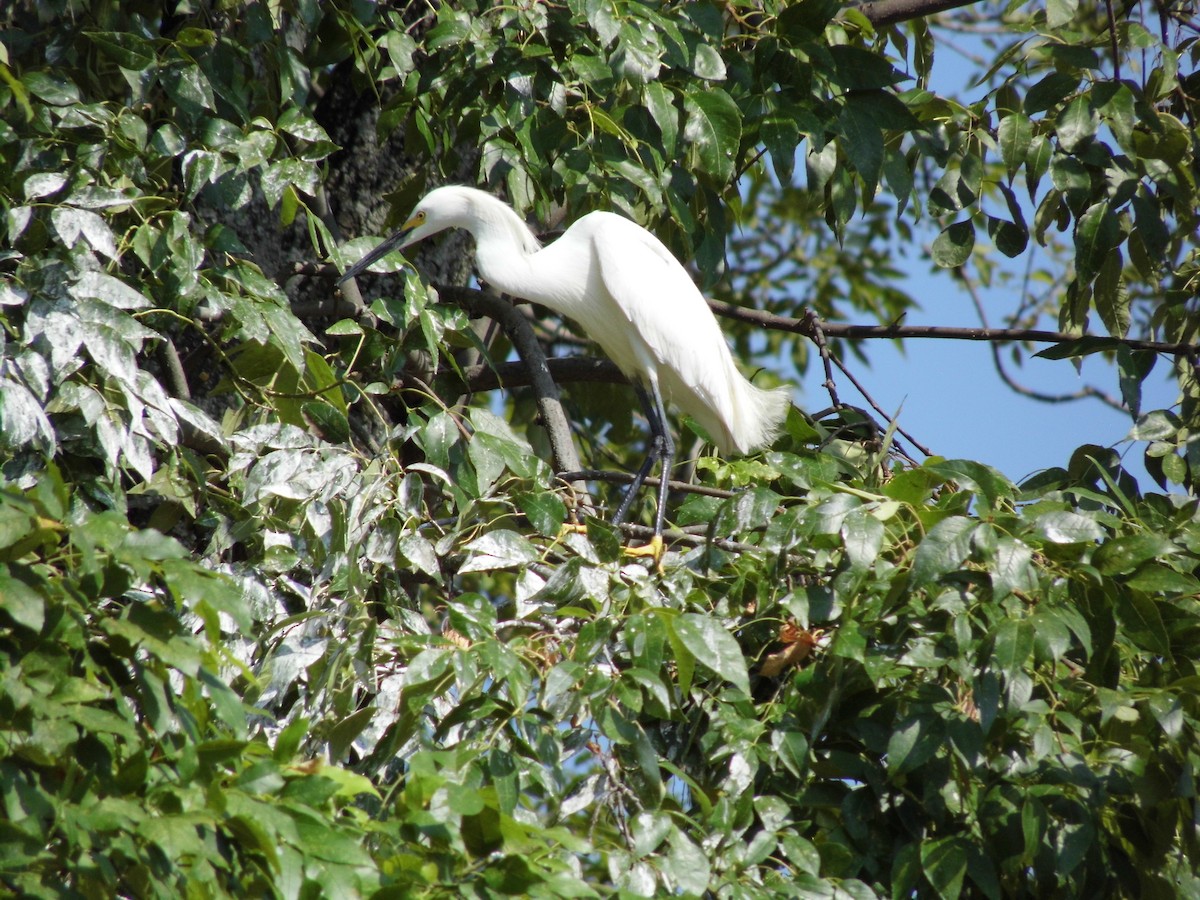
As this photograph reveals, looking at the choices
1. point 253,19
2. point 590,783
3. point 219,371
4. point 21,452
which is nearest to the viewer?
point 590,783

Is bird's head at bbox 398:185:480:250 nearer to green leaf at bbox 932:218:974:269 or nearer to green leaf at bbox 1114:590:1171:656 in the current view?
green leaf at bbox 932:218:974:269

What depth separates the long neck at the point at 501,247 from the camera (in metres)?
3.31

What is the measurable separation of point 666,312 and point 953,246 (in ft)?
2.87

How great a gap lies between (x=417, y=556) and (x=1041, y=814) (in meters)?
1.05

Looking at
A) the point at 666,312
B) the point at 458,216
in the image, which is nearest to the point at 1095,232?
the point at 666,312

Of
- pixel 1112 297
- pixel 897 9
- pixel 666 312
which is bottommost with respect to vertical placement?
pixel 666 312

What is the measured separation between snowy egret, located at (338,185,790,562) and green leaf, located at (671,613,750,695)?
1.45 metres

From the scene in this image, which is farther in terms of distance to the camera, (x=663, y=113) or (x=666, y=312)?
(x=666, y=312)

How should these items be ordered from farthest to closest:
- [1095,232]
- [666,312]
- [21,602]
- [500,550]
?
[666,312], [1095,232], [500,550], [21,602]

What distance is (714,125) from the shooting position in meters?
2.50

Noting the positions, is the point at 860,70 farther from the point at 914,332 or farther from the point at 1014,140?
the point at 914,332

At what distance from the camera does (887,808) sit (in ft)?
6.30

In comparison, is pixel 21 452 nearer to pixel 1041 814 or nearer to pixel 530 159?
pixel 530 159

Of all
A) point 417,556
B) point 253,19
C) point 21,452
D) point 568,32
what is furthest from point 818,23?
point 21,452
